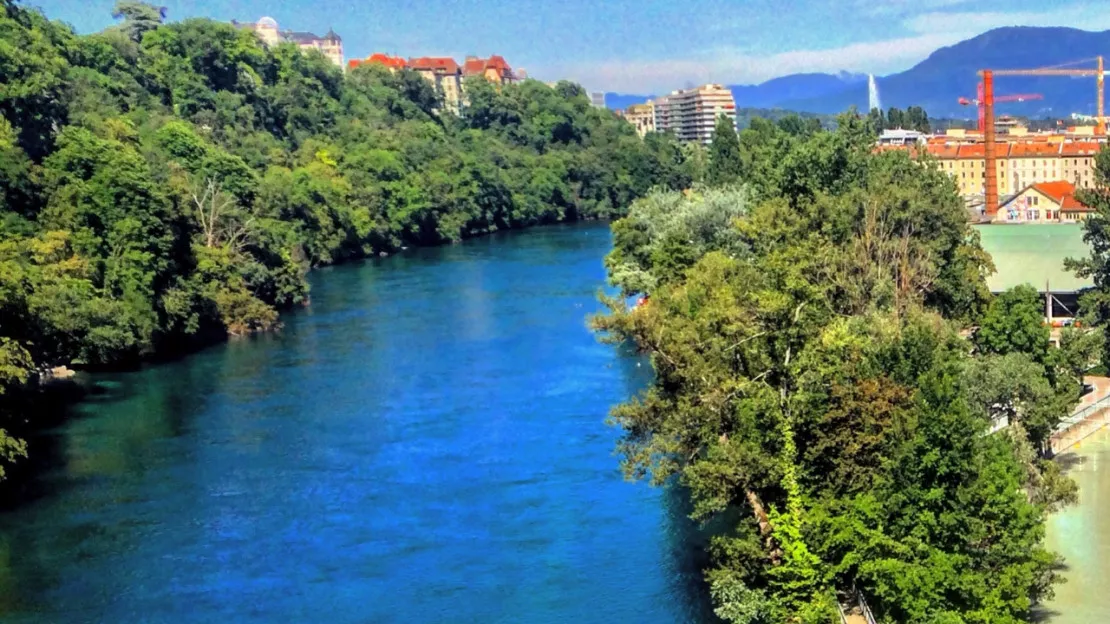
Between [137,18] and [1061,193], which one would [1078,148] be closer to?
[1061,193]

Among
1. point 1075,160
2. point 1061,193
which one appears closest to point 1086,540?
point 1061,193

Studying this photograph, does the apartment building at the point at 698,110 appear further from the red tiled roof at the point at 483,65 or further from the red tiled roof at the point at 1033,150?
the red tiled roof at the point at 1033,150

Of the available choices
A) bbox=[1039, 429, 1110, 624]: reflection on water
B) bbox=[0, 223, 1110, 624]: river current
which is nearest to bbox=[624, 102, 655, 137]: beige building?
bbox=[0, 223, 1110, 624]: river current

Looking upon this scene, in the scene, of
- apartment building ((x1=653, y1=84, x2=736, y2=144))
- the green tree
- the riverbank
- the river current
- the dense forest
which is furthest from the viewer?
apartment building ((x1=653, y1=84, x2=736, y2=144))

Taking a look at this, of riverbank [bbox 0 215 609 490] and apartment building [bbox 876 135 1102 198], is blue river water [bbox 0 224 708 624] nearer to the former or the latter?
riverbank [bbox 0 215 609 490]

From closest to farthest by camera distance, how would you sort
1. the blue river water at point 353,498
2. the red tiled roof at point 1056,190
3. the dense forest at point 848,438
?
the dense forest at point 848,438 < the blue river water at point 353,498 < the red tiled roof at point 1056,190

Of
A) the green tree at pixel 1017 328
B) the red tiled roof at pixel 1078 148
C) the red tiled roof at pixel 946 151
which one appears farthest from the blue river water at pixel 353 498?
the red tiled roof at pixel 946 151
